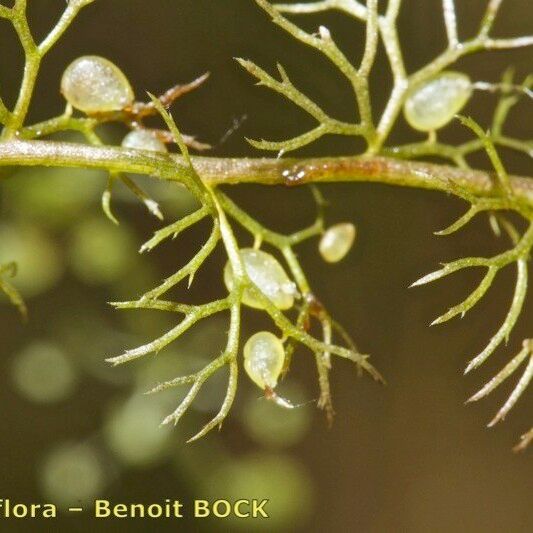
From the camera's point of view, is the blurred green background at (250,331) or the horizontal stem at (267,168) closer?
the horizontal stem at (267,168)

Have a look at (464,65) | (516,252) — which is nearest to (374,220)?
(464,65)

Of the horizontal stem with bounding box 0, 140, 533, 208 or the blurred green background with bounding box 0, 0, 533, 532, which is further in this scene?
the blurred green background with bounding box 0, 0, 533, 532

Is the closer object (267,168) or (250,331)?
(267,168)
